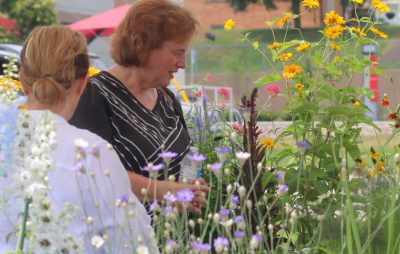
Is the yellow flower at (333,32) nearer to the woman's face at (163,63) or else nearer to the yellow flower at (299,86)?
the yellow flower at (299,86)

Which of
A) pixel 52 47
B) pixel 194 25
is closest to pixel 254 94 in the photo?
pixel 194 25

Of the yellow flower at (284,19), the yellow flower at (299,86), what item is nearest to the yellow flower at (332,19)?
the yellow flower at (284,19)

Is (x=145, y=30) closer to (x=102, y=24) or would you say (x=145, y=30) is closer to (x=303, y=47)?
(x=303, y=47)

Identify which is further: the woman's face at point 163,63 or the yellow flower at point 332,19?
the yellow flower at point 332,19

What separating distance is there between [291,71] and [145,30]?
824 millimetres

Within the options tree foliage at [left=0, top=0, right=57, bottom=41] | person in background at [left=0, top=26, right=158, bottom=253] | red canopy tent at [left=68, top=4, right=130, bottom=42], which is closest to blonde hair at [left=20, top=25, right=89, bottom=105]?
person in background at [left=0, top=26, right=158, bottom=253]

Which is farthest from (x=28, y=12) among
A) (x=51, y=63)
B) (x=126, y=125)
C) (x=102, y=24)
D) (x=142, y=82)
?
(x=51, y=63)

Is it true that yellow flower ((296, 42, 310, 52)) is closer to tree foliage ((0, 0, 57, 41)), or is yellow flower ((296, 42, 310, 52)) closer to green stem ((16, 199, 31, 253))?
green stem ((16, 199, 31, 253))

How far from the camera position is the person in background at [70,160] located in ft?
7.29

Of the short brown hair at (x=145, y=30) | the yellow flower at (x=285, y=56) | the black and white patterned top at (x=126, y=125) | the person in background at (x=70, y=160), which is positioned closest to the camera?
the person in background at (x=70, y=160)

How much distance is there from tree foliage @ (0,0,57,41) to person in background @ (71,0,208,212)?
72.0 feet

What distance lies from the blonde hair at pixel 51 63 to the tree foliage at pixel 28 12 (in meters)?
22.7

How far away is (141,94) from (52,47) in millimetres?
926

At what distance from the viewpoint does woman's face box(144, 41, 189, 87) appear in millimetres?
3145
